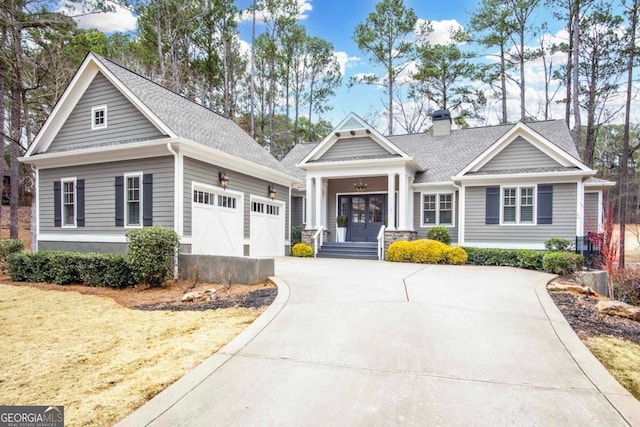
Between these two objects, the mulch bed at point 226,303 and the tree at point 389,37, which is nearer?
the mulch bed at point 226,303

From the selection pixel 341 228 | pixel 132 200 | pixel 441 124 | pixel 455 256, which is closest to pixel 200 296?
pixel 132 200

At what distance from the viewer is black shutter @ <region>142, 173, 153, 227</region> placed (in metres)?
10.2

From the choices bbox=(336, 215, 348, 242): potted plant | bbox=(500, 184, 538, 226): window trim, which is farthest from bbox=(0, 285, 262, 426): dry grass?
bbox=(500, 184, 538, 226): window trim

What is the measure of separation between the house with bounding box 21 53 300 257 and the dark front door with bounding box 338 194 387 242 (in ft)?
18.1

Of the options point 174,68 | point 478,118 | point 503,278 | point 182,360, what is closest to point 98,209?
point 182,360

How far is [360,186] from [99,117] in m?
10.1

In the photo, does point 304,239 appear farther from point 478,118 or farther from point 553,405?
point 478,118

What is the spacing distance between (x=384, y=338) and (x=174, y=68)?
70.0 ft

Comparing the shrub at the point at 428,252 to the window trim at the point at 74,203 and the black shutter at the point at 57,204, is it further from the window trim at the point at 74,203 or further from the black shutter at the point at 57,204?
the black shutter at the point at 57,204

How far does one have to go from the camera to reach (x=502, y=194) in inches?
560

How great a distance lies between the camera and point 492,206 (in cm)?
1429

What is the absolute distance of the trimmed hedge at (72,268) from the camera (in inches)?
332

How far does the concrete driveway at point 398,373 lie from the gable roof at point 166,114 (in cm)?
655

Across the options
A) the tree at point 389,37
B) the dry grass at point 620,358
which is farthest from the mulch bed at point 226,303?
the tree at point 389,37
